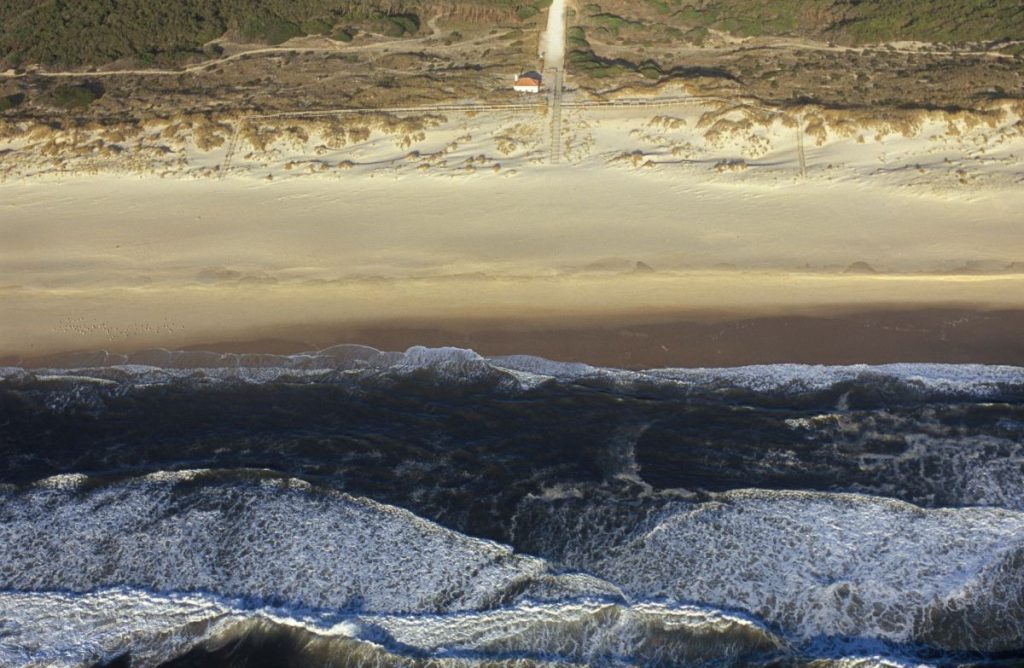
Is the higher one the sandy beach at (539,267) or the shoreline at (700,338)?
the sandy beach at (539,267)

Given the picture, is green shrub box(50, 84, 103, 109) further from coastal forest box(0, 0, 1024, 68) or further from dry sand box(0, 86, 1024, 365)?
dry sand box(0, 86, 1024, 365)

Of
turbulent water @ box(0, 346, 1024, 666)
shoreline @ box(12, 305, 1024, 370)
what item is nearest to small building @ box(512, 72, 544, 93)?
shoreline @ box(12, 305, 1024, 370)

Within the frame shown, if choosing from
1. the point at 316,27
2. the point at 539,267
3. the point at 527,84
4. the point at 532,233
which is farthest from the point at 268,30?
the point at 539,267

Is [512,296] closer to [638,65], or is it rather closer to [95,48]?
[638,65]

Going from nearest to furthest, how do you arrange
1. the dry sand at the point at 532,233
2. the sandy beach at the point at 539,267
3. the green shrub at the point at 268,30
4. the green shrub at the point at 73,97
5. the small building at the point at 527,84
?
1. the sandy beach at the point at 539,267
2. the dry sand at the point at 532,233
3. the small building at the point at 527,84
4. the green shrub at the point at 73,97
5. the green shrub at the point at 268,30

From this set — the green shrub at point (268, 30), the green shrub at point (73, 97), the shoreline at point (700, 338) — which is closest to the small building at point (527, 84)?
the shoreline at point (700, 338)

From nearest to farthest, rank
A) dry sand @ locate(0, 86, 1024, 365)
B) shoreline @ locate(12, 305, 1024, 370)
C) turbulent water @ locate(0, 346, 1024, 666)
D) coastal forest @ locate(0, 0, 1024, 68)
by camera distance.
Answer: turbulent water @ locate(0, 346, 1024, 666) < shoreline @ locate(12, 305, 1024, 370) < dry sand @ locate(0, 86, 1024, 365) < coastal forest @ locate(0, 0, 1024, 68)

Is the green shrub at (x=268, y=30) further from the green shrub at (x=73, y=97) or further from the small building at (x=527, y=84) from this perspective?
the small building at (x=527, y=84)

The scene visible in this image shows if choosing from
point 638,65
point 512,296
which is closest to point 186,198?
point 512,296
